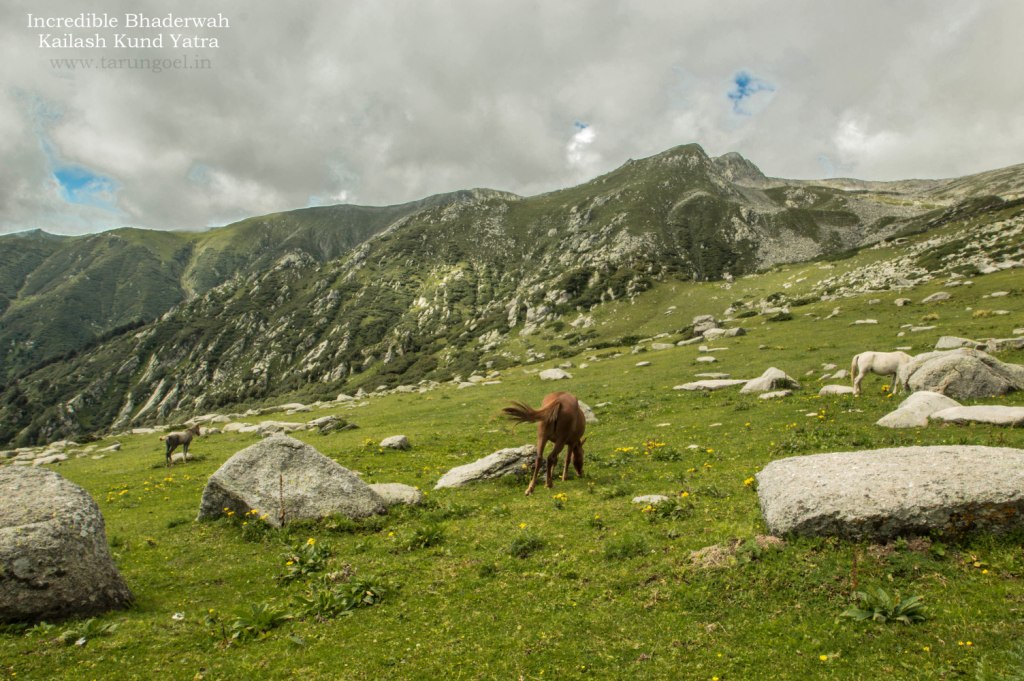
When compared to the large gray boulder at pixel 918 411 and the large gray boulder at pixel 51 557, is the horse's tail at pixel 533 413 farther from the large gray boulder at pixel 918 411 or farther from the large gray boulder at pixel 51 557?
the large gray boulder at pixel 918 411

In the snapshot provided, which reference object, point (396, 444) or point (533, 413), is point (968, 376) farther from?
point (396, 444)

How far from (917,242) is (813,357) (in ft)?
353

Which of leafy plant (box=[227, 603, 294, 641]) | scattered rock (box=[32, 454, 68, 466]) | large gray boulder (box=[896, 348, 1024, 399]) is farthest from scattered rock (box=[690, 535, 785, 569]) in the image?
scattered rock (box=[32, 454, 68, 466])

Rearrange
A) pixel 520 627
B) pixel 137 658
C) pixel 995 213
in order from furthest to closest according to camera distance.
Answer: pixel 995 213 → pixel 520 627 → pixel 137 658

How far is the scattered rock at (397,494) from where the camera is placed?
17125mm

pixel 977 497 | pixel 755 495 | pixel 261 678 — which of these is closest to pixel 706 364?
pixel 755 495

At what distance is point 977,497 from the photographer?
31.3 ft

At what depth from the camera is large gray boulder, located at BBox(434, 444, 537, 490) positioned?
19.4 meters

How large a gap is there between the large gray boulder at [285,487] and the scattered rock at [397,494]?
0.56m

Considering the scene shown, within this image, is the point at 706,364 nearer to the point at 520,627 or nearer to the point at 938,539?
the point at 938,539

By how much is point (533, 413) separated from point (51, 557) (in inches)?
505

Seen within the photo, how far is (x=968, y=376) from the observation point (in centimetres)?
2255

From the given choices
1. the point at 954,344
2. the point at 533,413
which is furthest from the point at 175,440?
the point at 954,344

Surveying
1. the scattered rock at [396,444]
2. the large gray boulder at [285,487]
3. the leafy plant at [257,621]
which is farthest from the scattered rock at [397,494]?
the scattered rock at [396,444]
